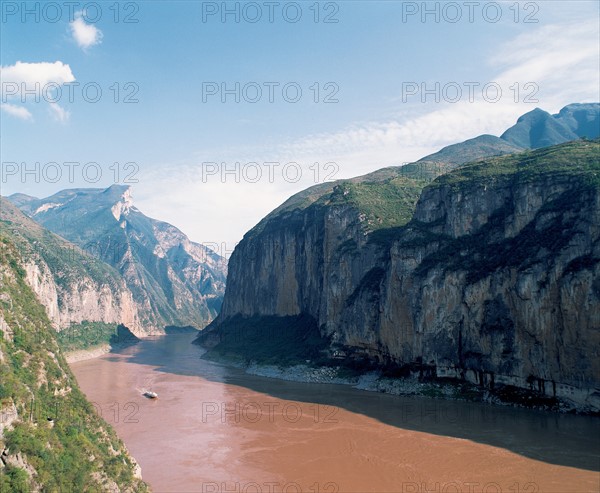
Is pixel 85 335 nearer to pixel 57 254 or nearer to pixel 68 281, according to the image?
pixel 68 281

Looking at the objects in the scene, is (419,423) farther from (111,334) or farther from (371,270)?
(111,334)

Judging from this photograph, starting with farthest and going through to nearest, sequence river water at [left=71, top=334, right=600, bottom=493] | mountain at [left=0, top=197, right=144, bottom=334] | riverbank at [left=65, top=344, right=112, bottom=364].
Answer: mountain at [left=0, top=197, right=144, bottom=334], riverbank at [left=65, top=344, right=112, bottom=364], river water at [left=71, top=334, right=600, bottom=493]

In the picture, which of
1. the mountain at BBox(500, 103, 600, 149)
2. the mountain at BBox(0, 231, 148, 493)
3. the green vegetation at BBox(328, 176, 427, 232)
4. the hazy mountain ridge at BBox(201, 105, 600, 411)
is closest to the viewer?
the mountain at BBox(0, 231, 148, 493)

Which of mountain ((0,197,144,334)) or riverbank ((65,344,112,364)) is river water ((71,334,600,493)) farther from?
mountain ((0,197,144,334))

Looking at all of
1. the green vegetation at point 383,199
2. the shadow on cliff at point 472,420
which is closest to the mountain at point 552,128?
the green vegetation at point 383,199

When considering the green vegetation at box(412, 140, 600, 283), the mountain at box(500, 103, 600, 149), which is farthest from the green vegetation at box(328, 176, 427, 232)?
the mountain at box(500, 103, 600, 149)

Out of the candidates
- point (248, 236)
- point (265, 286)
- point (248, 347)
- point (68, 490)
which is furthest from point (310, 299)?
point (68, 490)

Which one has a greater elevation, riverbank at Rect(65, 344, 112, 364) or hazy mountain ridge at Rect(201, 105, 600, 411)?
hazy mountain ridge at Rect(201, 105, 600, 411)
